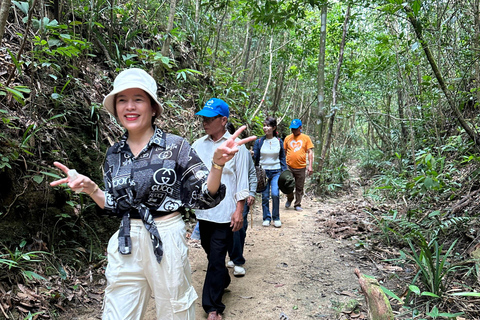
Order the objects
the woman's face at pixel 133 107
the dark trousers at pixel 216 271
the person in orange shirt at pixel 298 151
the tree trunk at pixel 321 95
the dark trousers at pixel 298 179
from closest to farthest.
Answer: the woman's face at pixel 133 107 < the dark trousers at pixel 216 271 < the person in orange shirt at pixel 298 151 < the dark trousers at pixel 298 179 < the tree trunk at pixel 321 95

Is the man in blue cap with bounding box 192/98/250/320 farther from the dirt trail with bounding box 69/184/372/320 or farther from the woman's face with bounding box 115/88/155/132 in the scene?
the woman's face with bounding box 115/88/155/132

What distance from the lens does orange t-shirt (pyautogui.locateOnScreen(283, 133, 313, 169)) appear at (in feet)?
24.9

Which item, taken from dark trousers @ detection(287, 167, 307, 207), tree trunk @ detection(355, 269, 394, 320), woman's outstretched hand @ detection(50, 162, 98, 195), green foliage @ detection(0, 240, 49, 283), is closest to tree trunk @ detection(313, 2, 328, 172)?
dark trousers @ detection(287, 167, 307, 207)

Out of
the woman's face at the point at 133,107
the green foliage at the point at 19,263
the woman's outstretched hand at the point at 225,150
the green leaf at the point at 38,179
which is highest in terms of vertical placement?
the woman's face at the point at 133,107

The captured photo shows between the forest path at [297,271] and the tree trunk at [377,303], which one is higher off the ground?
the tree trunk at [377,303]

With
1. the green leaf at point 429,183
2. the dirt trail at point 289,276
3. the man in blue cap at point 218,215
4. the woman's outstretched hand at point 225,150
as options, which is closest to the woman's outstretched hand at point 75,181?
the woman's outstretched hand at point 225,150

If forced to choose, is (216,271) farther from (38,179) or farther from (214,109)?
(38,179)

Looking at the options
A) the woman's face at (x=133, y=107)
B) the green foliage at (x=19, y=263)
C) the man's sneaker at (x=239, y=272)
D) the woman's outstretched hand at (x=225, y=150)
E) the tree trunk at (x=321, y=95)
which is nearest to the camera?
the woman's outstretched hand at (x=225, y=150)

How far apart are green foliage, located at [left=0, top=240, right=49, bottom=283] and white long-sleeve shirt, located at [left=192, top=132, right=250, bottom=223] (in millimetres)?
1613

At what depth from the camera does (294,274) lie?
4.45 meters

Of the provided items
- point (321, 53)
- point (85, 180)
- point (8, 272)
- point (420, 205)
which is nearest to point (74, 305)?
point (8, 272)

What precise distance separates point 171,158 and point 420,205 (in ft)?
15.3

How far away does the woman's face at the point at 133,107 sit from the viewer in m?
2.03

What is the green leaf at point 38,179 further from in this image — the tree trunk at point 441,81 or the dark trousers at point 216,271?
the tree trunk at point 441,81
